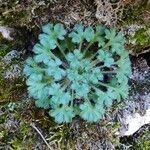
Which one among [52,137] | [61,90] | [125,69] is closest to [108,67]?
[125,69]

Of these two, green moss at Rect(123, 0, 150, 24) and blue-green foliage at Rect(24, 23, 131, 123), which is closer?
blue-green foliage at Rect(24, 23, 131, 123)

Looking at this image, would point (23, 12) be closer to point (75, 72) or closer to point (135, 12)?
point (75, 72)

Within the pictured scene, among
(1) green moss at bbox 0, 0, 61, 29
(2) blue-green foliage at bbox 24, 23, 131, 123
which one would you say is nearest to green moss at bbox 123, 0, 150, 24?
(2) blue-green foliage at bbox 24, 23, 131, 123

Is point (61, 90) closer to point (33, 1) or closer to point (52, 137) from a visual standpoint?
point (52, 137)

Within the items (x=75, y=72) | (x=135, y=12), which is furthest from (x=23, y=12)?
(x=135, y=12)

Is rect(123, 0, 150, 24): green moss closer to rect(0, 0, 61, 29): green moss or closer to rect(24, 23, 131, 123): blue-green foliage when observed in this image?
rect(24, 23, 131, 123): blue-green foliage

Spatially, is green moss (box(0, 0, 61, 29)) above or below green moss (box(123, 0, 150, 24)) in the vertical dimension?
above

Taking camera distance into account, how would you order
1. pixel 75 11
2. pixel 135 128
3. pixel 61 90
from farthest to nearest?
pixel 135 128 → pixel 75 11 → pixel 61 90

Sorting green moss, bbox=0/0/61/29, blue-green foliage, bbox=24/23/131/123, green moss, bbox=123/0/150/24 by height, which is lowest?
blue-green foliage, bbox=24/23/131/123
